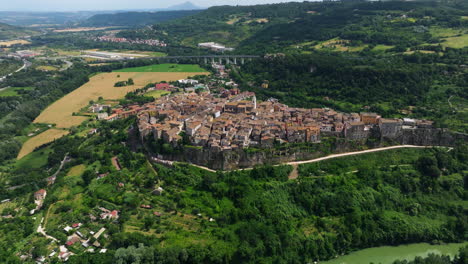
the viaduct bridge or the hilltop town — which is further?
the viaduct bridge

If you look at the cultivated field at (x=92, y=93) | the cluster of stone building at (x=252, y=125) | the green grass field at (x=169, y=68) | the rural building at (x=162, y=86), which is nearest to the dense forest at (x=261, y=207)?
the cluster of stone building at (x=252, y=125)

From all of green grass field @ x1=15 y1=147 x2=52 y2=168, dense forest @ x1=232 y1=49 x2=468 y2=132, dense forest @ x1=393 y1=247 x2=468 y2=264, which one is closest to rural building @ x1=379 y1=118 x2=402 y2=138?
dense forest @ x1=232 y1=49 x2=468 y2=132

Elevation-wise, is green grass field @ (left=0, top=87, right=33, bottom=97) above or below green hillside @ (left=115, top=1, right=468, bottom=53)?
below

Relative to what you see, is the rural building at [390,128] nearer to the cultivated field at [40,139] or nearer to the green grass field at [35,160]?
the green grass field at [35,160]

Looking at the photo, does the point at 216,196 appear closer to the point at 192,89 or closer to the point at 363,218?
the point at 363,218

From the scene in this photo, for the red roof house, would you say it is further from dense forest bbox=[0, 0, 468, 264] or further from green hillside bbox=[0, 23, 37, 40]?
green hillside bbox=[0, 23, 37, 40]

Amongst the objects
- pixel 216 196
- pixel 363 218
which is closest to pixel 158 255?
pixel 216 196
